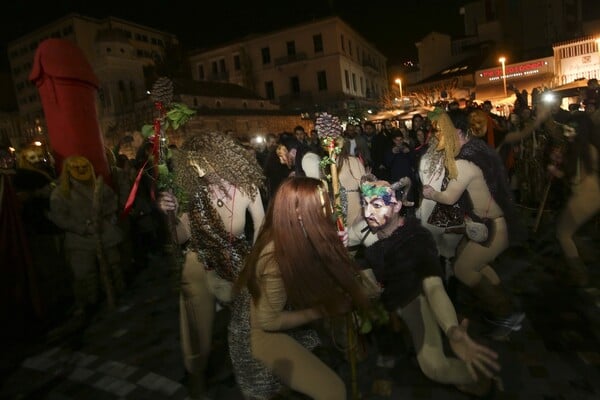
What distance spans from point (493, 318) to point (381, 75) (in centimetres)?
5543

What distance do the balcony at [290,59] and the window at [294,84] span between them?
1697 millimetres

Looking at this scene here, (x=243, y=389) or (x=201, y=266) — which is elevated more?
(x=201, y=266)

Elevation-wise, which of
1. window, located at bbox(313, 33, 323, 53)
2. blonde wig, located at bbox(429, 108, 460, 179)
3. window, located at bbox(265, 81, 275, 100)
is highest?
window, located at bbox(313, 33, 323, 53)

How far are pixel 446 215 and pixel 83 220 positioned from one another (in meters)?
4.52

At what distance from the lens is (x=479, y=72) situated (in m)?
25.1

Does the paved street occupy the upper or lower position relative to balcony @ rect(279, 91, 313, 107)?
lower

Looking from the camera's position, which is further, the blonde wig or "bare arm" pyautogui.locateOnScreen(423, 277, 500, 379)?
the blonde wig

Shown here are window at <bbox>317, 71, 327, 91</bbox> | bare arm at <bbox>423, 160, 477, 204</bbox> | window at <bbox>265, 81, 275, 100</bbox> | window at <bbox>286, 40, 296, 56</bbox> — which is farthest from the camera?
window at <bbox>265, 81, 275, 100</bbox>

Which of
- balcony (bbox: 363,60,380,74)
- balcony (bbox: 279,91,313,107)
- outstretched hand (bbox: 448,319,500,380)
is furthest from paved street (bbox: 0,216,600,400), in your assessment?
balcony (bbox: 363,60,380,74)

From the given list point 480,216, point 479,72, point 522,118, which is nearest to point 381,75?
point 479,72

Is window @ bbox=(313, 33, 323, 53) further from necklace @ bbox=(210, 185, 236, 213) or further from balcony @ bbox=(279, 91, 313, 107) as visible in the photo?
necklace @ bbox=(210, 185, 236, 213)

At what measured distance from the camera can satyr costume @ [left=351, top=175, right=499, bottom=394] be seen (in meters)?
2.72

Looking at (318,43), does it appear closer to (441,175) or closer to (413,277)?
(441,175)

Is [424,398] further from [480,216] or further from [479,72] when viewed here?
[479,72]
